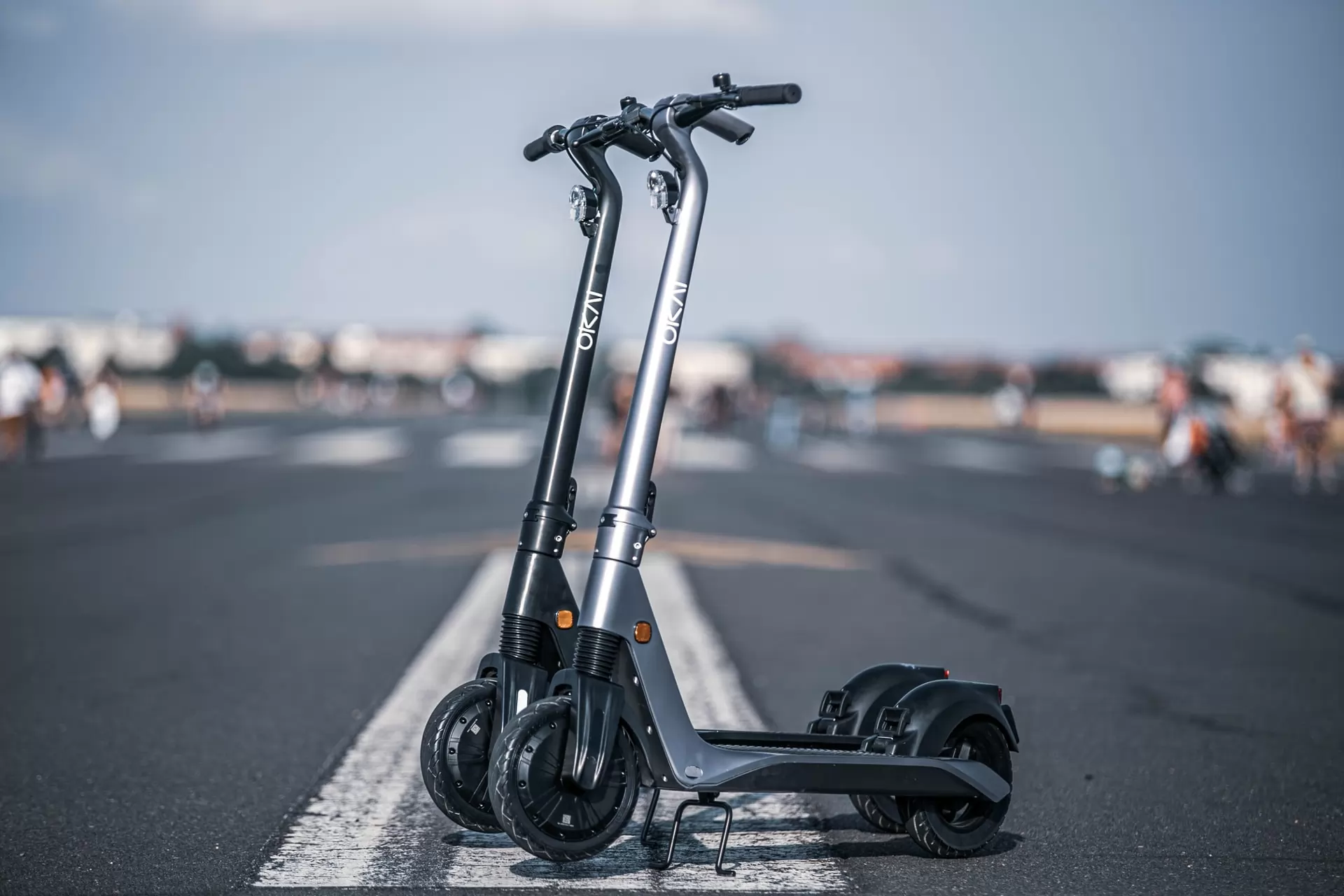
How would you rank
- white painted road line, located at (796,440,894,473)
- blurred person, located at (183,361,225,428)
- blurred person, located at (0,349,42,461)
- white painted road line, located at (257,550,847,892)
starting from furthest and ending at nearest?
blurred person, located at (183,361,225,428) < white painted road line, located at (796,440,894,473) < blurred person, located at (0,349,42,461) < white painted road line, located at (257,550,847,892)

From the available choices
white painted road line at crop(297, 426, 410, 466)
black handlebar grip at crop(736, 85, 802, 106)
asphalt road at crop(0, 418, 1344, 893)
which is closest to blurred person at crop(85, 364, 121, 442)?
white painted road line at crop(297, 426, 410, 466)

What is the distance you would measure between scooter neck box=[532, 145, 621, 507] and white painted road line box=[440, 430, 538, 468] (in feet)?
75.5

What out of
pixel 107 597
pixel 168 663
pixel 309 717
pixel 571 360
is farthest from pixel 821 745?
pixel 107 597

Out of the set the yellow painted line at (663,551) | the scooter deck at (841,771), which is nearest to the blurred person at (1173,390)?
the yellow painted line at (663,551)

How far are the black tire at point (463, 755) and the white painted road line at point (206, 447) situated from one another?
24772mm

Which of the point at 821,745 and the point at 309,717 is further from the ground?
the point at 821,745

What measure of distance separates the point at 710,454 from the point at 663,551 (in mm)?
21082

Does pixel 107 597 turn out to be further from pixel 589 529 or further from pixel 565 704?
pixel 565 704

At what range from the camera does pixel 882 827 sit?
459cm

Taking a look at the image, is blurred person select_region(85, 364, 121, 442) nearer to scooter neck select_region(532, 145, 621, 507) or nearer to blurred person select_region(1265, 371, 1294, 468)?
blurred person select_region(1265, 371, 1294, 468)

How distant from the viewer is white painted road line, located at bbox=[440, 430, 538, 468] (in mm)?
28672

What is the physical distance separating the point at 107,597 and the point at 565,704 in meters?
7.12

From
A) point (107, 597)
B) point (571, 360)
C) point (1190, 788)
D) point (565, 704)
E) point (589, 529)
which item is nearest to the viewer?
point (565, 704)

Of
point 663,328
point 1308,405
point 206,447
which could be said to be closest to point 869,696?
point 663,328
